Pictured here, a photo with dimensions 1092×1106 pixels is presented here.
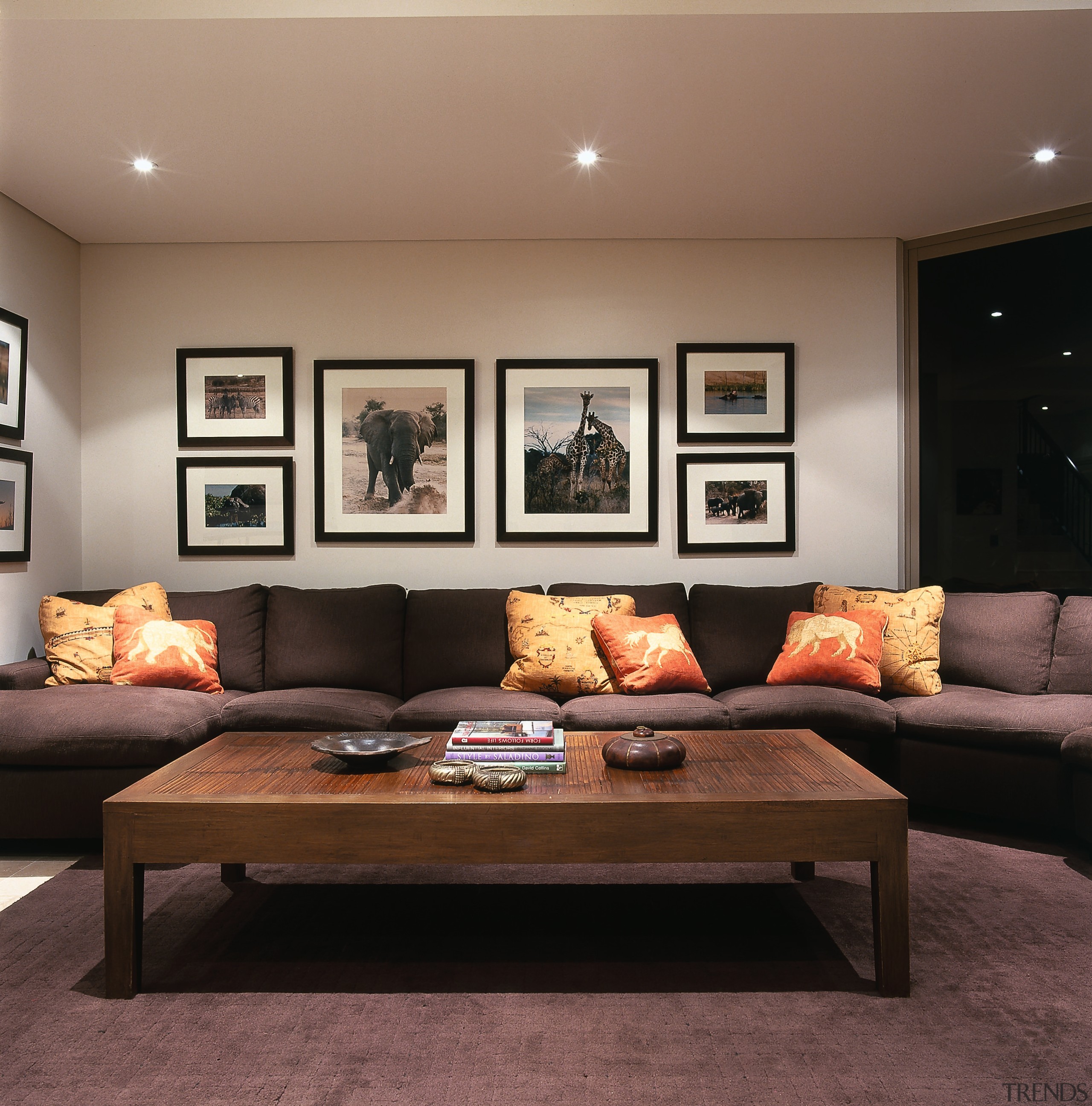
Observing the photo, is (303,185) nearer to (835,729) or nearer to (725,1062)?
(835,729)

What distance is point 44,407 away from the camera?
12.9 ft

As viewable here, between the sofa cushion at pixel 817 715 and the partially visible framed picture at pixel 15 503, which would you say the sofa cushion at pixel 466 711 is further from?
the partially visible framed picture at pixel 15 503

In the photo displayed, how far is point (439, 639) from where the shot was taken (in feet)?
12.3

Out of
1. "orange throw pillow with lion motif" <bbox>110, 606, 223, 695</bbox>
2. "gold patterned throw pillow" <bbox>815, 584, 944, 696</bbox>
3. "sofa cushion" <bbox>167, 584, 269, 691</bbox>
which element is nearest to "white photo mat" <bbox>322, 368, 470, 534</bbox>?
"sofa cushion" <bbox>167, 584, 269, 691</bbox>

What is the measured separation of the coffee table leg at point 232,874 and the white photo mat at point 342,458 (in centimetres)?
197

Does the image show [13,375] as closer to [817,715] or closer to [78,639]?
[78,639]

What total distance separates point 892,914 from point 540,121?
284cm

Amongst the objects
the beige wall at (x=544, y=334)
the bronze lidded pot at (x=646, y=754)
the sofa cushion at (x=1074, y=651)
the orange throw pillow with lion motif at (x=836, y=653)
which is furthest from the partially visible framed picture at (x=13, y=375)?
the sofa cushion at (x=1074, y=651)

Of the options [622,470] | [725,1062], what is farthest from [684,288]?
[725,1062]

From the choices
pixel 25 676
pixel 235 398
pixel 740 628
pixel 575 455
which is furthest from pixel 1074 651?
pixel 25 676

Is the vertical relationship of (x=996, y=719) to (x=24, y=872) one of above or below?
above

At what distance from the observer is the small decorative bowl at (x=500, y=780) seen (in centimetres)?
202

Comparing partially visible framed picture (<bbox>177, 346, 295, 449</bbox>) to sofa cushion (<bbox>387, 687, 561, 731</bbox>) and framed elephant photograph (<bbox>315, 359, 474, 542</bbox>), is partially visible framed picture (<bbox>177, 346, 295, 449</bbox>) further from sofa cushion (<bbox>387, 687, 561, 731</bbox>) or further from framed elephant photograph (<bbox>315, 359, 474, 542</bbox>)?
sofa cushion (<bbox>387, 687, 561, 731</bbox>)

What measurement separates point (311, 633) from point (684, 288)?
8.44ft
